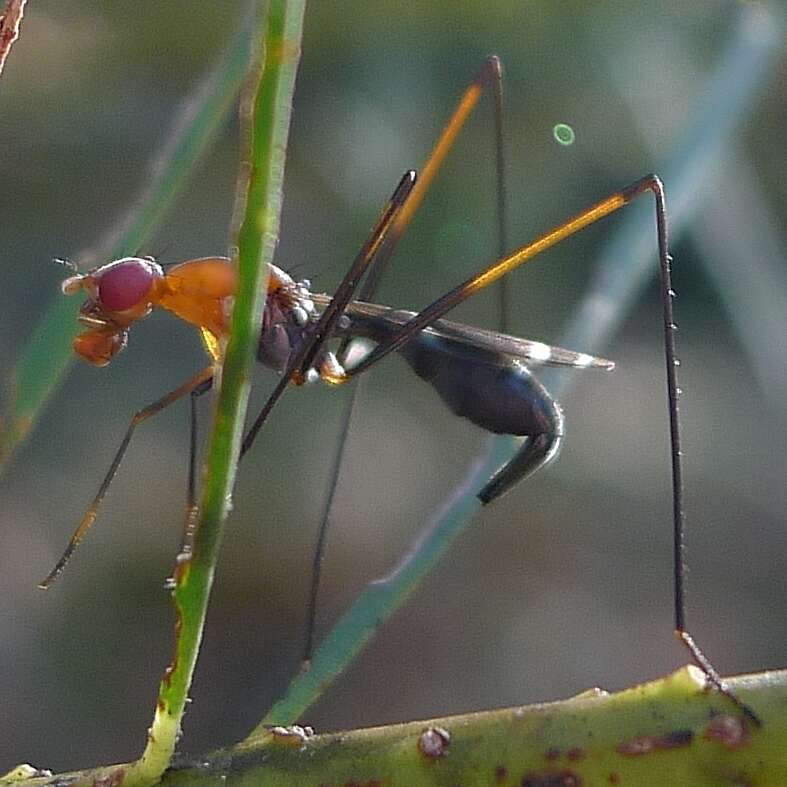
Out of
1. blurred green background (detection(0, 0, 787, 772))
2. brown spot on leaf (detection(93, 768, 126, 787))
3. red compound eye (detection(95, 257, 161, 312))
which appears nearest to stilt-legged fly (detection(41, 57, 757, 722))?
red compound eye (detection(95, 257, 161, 312))

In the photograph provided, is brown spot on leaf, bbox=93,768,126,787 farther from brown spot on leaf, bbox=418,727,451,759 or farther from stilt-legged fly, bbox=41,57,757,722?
stilt-legged fly, bbox=41,57,757,722

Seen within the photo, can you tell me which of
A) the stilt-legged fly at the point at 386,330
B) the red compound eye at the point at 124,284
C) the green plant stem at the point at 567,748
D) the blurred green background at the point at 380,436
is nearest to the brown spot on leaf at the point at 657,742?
the green plant stem at the point at 567,748

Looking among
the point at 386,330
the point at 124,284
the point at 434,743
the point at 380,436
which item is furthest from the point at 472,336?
the point at 380,436

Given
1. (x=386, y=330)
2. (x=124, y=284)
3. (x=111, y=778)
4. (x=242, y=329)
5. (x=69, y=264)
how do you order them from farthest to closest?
1. (x=386, y=330)
2. (x=124, y=284)
3. (x=69, y=264)
4. (x=111, y=778)
5. (x=242, y=329)

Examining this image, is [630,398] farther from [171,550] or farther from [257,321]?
[257,321]

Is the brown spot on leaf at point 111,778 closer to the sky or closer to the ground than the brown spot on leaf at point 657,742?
closer to the ground

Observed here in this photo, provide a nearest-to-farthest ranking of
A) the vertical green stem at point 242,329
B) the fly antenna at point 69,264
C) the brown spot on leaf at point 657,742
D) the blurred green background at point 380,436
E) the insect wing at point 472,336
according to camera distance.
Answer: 1. the vertical green stem at point 242,329
2. the brown spot on leaf at point 657,742
3. the fly antenna at point 69,264
4. the insect wing at point 472,336
5. the blurred green background at point 380,436

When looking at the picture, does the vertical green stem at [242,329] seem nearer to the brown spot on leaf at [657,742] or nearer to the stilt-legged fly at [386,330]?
the brown spot on leaf at [657,742]

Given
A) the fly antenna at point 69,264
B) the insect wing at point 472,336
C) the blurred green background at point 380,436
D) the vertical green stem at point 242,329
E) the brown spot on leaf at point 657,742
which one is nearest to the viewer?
the vertical green stem at point 242,329

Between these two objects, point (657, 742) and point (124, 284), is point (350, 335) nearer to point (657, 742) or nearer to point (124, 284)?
point (124, 284)
